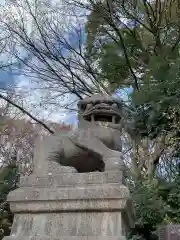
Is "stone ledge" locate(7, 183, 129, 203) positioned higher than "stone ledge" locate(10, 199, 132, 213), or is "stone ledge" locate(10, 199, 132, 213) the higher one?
"stone ledge" locate(7, 183, 129, 203)

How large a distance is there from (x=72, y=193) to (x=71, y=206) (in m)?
0.11

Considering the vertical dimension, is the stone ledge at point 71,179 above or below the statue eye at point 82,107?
below

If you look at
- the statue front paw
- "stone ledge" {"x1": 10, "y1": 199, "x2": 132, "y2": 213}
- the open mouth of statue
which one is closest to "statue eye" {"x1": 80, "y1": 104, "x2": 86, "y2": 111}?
the open mouth of statue

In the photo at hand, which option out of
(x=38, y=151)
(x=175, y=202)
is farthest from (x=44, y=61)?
(x=38, y=151)

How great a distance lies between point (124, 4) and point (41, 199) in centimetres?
673

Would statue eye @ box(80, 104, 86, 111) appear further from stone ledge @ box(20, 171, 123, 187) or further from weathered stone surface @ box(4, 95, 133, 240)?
stone ledge @ box(20, 171, 123, 187)

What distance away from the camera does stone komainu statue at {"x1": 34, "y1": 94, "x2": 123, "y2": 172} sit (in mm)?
3223

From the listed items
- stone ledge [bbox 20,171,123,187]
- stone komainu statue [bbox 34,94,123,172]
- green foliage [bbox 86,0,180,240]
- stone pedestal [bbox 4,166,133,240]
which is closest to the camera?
stone pedestal [bbox 4,166,133,240]

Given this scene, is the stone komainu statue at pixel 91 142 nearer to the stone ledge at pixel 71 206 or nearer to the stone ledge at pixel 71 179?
the stone ledge at pixel 71 179

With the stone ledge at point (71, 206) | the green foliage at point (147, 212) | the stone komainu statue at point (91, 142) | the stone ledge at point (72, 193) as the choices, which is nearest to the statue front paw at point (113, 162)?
the stone komainu statue at point (91, 142)

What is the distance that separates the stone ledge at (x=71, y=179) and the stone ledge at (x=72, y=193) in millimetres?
58

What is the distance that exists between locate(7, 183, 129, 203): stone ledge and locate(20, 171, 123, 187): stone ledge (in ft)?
0.19

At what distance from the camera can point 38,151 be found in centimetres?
339

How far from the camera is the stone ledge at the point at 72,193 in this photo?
2.86 metres
